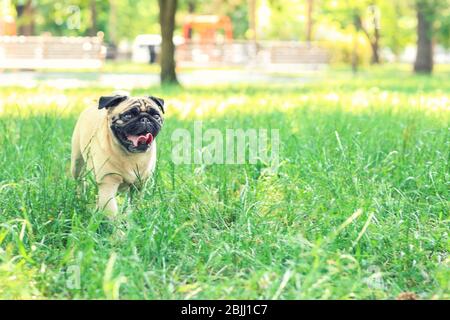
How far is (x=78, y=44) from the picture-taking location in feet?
70.6

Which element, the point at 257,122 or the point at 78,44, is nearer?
the point at 257,122

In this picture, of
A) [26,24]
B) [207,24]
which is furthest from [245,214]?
[207,24]

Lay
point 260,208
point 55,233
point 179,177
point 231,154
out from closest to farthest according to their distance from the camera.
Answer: point 55,233 < point 260,208 < point 179,177 < point 231,154

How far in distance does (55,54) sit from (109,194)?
58.5 ft

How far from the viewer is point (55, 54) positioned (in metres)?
21.5

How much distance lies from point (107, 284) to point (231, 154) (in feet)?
10.5

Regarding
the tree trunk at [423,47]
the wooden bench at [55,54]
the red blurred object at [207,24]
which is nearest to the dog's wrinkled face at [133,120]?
the wooden bench at [55,54]

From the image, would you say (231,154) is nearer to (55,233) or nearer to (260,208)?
(260,208)

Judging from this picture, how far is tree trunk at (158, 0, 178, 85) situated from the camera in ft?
51.7

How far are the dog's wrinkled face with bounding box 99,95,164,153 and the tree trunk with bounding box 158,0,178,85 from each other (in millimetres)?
11614

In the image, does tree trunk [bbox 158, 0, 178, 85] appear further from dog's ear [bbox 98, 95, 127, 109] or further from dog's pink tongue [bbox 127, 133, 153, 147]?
dog's pink tongue [bbox 127, 133, 153, 147]

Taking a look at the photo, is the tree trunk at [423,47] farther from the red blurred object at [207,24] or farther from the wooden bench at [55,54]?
the red blurred object at [207,24]

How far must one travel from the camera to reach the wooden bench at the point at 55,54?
70.0 feet
